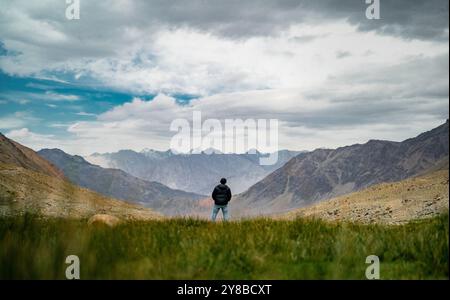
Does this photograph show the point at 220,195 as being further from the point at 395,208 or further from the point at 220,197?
the point at 395,208

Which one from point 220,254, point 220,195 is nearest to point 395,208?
Answer: point 220,195

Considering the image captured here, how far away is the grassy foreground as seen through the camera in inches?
347

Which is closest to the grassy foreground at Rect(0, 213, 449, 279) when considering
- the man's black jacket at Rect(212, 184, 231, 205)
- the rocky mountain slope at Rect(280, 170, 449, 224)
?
the rocky mountain slope at Rect(280, 170, 449, 224)

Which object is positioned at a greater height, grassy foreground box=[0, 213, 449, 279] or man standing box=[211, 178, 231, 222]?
man standing box=[211, 178, 231, 222]

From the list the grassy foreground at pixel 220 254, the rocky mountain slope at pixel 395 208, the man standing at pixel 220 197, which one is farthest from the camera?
the rocky mountain slope at pixel 395 208

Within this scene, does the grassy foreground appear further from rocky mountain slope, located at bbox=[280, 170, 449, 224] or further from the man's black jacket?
the man's black jacket

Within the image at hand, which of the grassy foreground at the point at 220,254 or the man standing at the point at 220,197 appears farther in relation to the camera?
the man standing at the point at 220,197

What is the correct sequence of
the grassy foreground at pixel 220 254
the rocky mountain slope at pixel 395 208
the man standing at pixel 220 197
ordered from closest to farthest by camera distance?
the grassy foreground at pixel 220 254
the man standing at pixel 220 197
the rocky mountain slope at pixel 395 208

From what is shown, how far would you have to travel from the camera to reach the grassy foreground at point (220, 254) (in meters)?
8.80

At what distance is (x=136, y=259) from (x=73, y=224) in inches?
76.6

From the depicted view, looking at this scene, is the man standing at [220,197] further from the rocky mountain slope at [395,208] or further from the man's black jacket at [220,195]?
the rocky mountain slope at [395,208]

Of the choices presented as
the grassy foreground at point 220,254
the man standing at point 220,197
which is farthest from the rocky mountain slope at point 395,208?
the grassy foreground at point 220,254

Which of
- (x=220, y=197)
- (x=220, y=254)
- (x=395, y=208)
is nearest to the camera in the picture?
(x=220, y=254)

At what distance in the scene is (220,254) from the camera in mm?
9688
